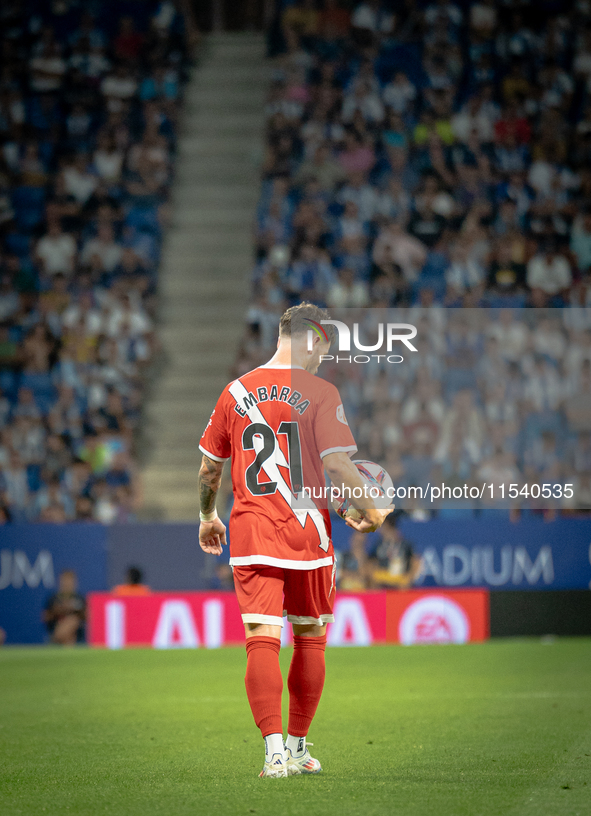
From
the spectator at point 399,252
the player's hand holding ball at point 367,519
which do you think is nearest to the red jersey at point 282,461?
the player's hand holding ball at point 367,519

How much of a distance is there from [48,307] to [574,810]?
13808 mm

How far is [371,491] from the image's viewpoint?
4.83m

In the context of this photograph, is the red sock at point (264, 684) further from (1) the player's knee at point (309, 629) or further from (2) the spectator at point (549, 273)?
(2) the spectator at point (549, 273)

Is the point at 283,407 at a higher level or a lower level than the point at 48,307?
lower

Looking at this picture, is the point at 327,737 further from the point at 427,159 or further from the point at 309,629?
the point at 427,159

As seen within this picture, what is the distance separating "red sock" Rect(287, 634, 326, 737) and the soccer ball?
22.7 inches

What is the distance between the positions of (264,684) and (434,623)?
23.5 feet

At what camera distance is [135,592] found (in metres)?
12.2

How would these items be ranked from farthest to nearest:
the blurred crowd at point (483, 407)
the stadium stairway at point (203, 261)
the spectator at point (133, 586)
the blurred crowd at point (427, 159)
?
the blurred crowd at point (427, 159) → the stadium stairway at point (203, 261) → the blurred crowd at point (483, 407) → the spectator at point (133, 586)

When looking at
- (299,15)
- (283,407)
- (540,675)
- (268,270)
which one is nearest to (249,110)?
(299,15)

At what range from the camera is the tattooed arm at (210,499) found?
5.15m

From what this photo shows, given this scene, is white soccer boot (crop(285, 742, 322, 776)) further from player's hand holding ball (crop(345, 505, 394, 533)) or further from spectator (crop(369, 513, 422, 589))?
spectator (crop(369, 513, 422, 589))

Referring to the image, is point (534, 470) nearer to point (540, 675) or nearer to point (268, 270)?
point (540, 675)

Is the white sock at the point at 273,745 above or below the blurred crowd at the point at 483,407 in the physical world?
below
